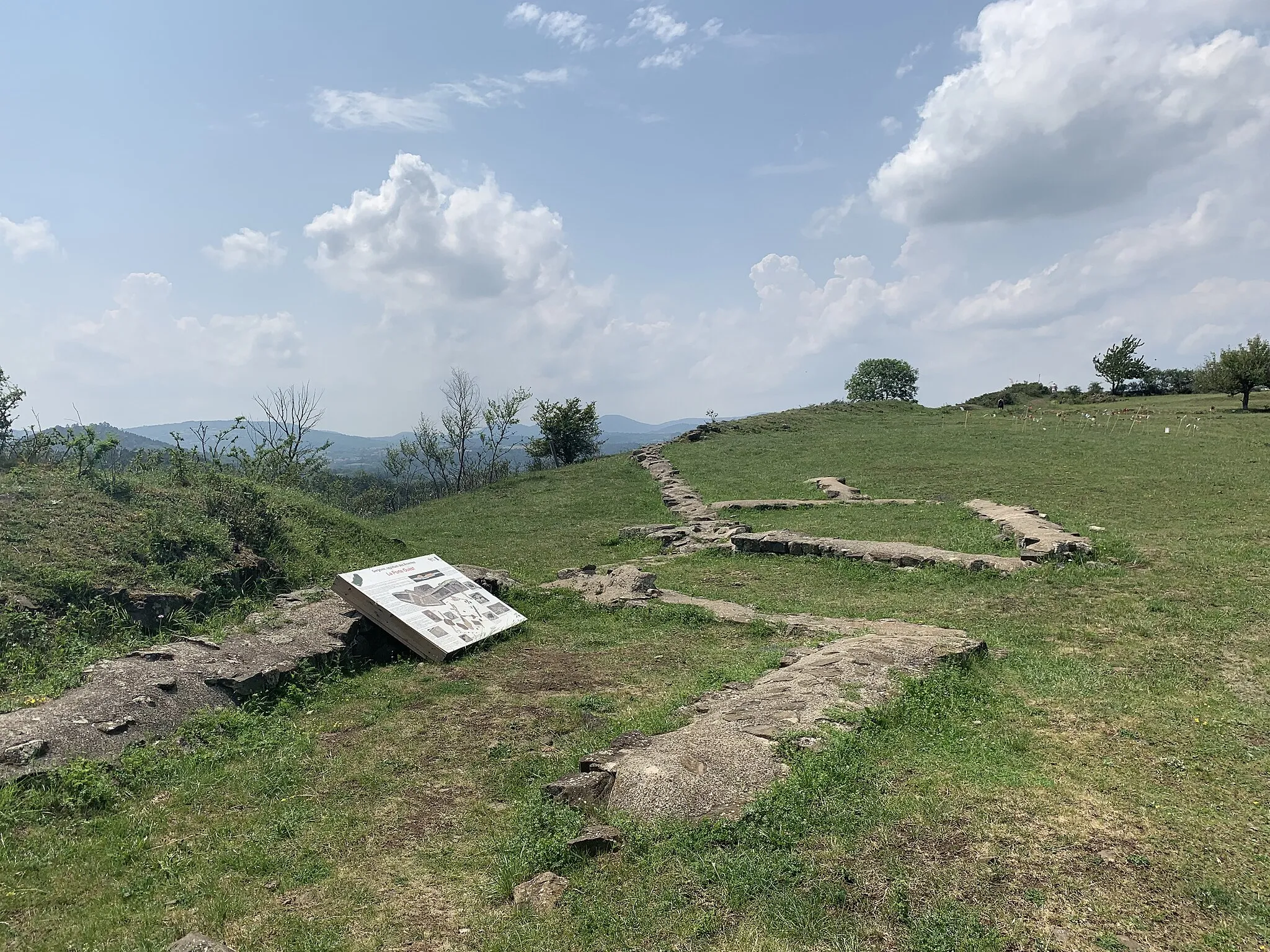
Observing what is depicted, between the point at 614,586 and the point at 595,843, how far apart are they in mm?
9209

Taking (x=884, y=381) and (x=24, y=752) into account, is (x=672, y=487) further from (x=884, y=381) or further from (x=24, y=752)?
(x=884, y=381)

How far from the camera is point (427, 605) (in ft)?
38.4

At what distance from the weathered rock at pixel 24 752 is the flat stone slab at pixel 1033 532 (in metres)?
15.4

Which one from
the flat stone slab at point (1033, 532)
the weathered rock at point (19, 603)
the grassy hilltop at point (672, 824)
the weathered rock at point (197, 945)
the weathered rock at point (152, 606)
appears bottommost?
the grassy hilltop at point (672, 824)

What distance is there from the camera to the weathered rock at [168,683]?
6.81 metres

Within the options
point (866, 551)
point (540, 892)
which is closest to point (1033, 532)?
point (866, 551)

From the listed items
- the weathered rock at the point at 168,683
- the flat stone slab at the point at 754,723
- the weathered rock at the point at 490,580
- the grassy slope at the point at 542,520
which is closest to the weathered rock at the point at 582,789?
the flat stone slab at the point at 754,723

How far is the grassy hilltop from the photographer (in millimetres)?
4504

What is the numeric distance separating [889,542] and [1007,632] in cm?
626

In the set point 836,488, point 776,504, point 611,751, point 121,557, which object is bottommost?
point 611,751

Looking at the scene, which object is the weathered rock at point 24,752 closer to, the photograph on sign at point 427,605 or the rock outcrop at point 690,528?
the photograph on sign at point 427,605

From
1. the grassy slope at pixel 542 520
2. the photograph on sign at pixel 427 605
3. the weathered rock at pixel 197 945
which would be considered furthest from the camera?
the grassy slope at pixel 542 520

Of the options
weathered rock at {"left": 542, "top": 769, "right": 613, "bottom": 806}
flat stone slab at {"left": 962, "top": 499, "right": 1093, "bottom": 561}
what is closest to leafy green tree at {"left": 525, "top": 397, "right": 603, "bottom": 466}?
flat stone slab at {"left": 962, "top": 499, "right": 1093, "bottom": 561}

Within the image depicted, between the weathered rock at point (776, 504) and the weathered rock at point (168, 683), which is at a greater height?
the weathered rock at point (776, 504)
